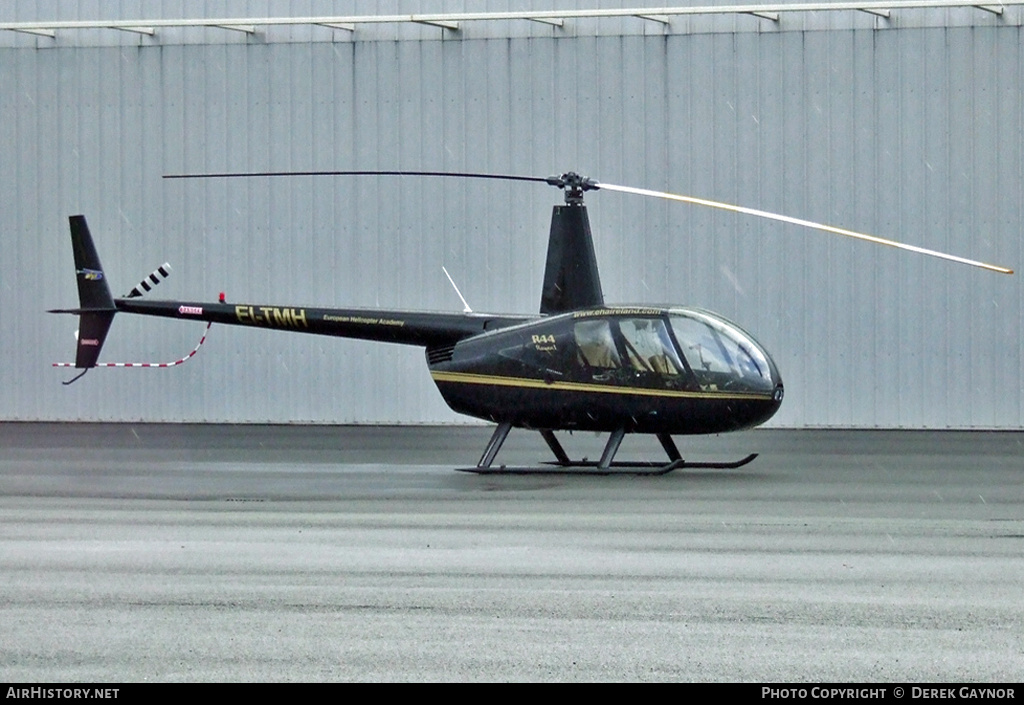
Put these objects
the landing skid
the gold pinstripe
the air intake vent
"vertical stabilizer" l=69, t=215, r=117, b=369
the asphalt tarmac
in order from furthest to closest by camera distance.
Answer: "vertical stabilizer" l=69, t=215, r=117, b=369 → the air intake vent → the landing skid → the gold pinstripe → the asphalt tarmac

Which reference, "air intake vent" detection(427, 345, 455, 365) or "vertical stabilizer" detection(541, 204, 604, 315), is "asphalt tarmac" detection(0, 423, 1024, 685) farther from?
"vertical stabilizer" detection(541, 204, 604, 315)

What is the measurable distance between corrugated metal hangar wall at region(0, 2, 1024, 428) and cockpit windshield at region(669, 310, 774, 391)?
24.7ft

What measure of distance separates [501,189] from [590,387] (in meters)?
8.36

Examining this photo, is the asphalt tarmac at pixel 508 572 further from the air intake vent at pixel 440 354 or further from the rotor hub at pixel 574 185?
the rotor hub at pixel 574 185

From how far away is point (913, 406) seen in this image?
21.8 metres

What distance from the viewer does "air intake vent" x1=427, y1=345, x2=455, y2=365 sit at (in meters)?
15.9

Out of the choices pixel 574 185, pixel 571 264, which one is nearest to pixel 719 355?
pixel 571 264

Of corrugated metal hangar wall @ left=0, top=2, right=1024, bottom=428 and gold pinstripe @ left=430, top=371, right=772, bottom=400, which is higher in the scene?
corrugated metal hangar wall @ left=0, top=2, right=1024, bottom=428

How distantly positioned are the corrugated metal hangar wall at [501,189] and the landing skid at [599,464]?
6.73 m

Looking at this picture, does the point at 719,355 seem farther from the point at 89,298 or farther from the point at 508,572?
the point at 89,298

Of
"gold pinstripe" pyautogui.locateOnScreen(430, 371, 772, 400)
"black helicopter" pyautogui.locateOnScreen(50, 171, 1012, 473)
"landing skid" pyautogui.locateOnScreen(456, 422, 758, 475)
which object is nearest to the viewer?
"gold pinstripe" pyautogui.locateOnScreen(430, 371, 772, 400)

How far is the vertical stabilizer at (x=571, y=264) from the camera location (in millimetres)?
15562

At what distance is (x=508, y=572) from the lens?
9.26 metres

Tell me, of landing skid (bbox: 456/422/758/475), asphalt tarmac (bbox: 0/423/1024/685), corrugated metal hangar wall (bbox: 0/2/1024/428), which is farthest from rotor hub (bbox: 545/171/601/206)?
corrugated metal hangar wall (bbox: 0/2/1024/428)
